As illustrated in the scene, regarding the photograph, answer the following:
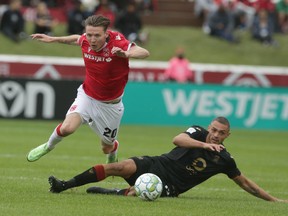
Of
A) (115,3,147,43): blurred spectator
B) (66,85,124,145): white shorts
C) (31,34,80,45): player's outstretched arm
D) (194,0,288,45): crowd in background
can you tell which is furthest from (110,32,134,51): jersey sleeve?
(194,0,288,45): crowd in background

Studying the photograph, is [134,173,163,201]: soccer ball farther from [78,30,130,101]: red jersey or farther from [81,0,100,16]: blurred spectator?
[81,0,100,16]: blurred spectator

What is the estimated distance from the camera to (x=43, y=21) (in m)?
30.0

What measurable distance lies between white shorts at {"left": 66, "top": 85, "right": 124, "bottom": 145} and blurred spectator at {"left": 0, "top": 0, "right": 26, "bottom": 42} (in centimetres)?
1811

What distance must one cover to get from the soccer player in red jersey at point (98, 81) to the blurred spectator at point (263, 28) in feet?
72.6

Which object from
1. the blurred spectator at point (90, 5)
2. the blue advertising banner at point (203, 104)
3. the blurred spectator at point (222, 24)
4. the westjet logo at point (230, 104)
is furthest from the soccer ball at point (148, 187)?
the blurred spectator at point (222, 24)

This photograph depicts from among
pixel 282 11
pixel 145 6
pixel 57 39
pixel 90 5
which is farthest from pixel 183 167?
pixel 282 11

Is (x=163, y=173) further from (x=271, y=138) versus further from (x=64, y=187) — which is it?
(x=271, y=138)

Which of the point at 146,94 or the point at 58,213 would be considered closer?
the point at 58,213

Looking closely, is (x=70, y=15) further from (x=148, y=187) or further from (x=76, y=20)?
(x=148, y=187)

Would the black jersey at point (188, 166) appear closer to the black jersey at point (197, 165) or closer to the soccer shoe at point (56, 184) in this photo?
the black jersey at point (197, 165)

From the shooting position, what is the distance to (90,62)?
1188 cm

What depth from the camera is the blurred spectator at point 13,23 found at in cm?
3000

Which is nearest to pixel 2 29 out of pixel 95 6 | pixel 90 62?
pixel 95 6

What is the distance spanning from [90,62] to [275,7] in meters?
24.3
